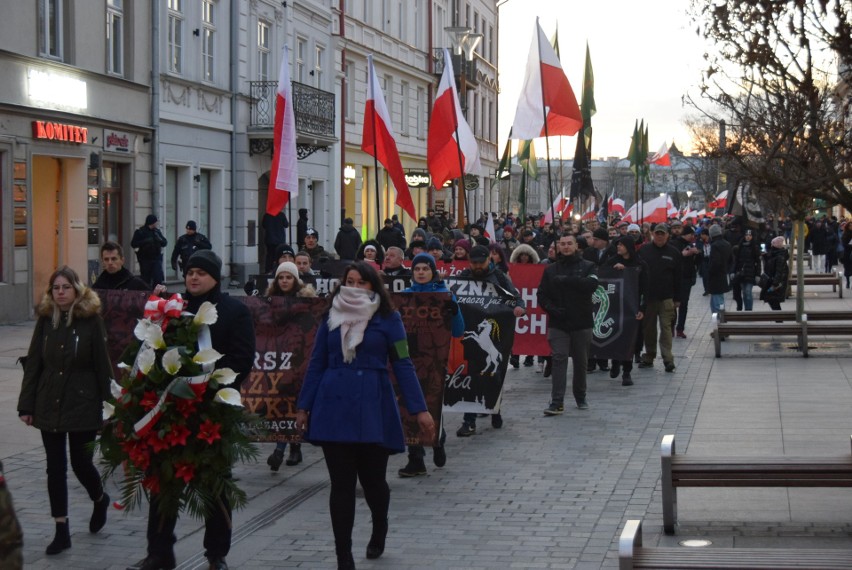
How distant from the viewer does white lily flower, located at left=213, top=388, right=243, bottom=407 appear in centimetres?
645

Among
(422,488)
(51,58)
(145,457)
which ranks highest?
(51,58)

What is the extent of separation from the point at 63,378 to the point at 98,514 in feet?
3.10

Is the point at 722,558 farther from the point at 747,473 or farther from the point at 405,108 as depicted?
the point at 405,108

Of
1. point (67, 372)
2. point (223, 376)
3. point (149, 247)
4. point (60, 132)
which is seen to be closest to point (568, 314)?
point (67, 372)

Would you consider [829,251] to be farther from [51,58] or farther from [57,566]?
[57,566]

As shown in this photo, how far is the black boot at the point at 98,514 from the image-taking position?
25.9ft

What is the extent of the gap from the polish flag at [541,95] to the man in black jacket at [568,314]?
22.9 ft

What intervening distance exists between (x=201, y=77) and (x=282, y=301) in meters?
19.6

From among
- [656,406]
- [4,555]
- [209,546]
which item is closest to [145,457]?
[209,546]

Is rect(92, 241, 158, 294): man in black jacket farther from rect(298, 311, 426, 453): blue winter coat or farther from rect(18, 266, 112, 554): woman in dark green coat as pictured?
rect(298, 311, 426, 453): blue winter coat

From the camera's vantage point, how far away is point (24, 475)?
31.2 feet

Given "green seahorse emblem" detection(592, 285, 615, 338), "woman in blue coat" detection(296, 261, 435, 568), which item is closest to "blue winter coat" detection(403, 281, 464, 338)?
"woman in blue coat" detection(296, 261, 435, 568)

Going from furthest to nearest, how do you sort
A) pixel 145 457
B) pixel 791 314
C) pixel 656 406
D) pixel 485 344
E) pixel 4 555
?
pixel 791 314 < pixel 656 406 < pixel 485 344 < pixel 145 457 < pixel 4 555

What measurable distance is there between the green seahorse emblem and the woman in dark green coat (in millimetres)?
9019
